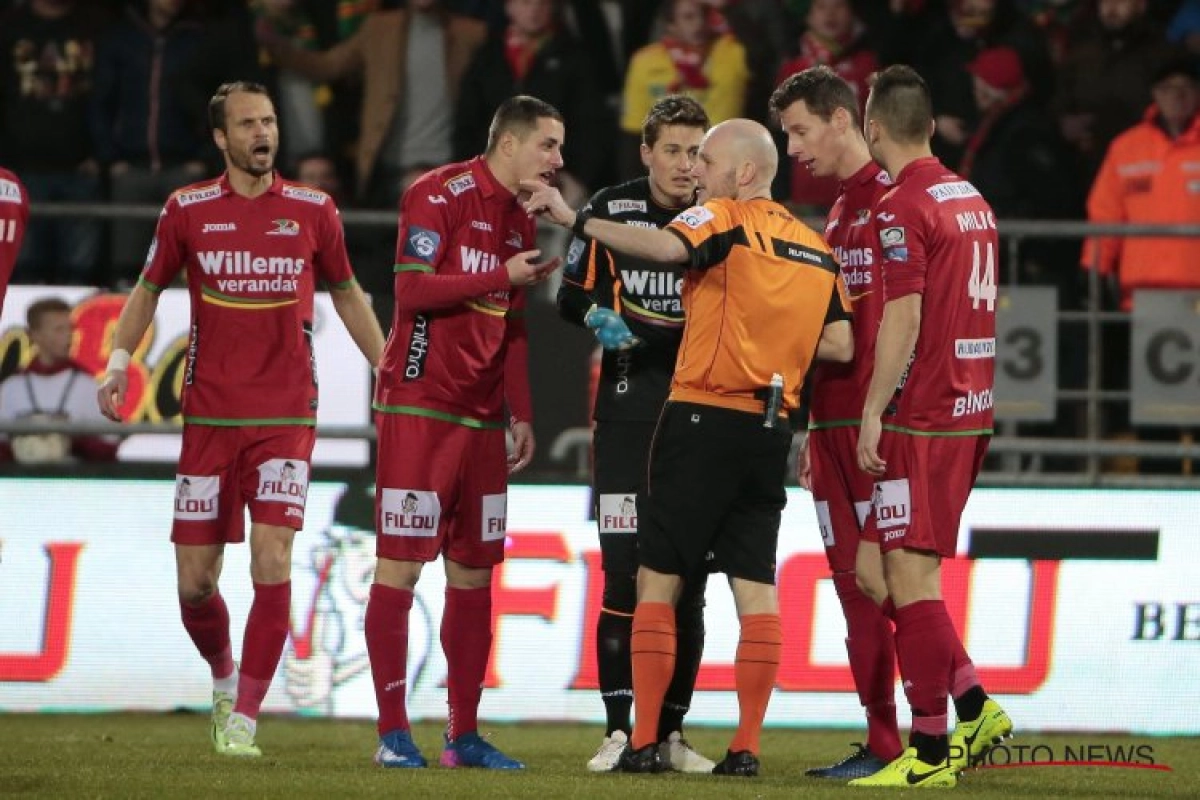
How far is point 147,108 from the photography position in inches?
580

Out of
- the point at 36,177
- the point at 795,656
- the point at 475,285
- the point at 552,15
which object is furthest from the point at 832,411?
the point at 36,177

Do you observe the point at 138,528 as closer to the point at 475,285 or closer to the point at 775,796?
the point at 475,285

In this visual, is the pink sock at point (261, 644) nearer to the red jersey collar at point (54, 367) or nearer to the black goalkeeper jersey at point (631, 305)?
the black goalkeeper jersey at point (631, 305)

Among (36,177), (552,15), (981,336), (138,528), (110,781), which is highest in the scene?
(552,15)

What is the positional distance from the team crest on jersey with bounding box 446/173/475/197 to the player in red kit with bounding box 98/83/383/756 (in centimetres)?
93

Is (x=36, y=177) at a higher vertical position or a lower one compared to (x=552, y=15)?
lower

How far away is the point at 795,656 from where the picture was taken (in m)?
12.1

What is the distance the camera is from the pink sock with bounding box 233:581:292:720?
9734 mm

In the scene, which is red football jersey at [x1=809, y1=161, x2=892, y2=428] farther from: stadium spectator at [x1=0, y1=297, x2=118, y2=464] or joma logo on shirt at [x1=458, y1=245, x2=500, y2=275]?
stadium spectator at [x1=0, y1=297, x2=118, y2=464]

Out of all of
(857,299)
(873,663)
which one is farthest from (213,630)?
(857,299)

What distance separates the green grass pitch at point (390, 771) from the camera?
8180 mm

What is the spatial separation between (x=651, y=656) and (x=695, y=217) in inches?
65.1

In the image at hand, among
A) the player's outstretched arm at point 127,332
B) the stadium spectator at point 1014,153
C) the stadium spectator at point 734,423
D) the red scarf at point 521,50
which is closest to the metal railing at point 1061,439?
the stadium spectator at point 1014,153

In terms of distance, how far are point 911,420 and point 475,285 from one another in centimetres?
181
